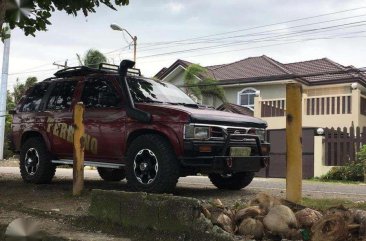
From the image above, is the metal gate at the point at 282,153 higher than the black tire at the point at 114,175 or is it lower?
higher

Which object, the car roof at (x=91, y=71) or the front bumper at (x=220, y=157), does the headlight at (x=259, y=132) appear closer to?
the front bumper at (x=220, y=157)

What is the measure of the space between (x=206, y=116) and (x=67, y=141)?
250 centimetres

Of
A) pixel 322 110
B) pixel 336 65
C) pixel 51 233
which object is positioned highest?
pixel 336 65

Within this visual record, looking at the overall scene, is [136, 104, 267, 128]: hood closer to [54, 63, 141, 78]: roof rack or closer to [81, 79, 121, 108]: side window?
[81, 79, 121, 108]: side window

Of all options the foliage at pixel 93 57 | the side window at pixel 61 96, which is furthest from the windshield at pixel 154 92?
the foliage at pixel 93 57

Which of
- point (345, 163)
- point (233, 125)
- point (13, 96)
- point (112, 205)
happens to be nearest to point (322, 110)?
point (345, 163)

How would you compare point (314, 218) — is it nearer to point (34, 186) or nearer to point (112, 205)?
point (112, 205)

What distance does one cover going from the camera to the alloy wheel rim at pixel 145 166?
21.6 feet

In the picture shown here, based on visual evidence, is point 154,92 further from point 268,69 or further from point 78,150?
point 268,69

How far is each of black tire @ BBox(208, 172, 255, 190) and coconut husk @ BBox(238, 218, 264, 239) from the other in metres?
3.12

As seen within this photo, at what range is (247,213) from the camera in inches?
195

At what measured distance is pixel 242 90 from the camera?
31047 mm

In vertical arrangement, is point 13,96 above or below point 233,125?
above

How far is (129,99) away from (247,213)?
2.87 metres
